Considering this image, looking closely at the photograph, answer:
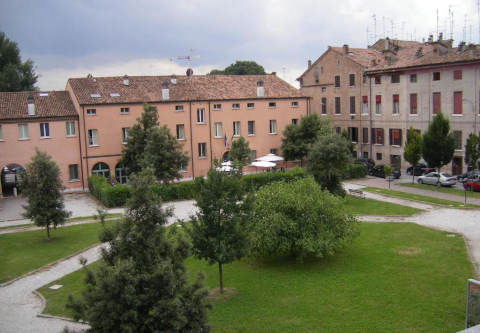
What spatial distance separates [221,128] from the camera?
49562 millimetres

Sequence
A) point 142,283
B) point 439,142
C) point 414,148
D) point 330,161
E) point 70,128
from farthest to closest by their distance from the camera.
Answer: point 70,128
point 414,148
point 439,142
point 330,161
point 142,283

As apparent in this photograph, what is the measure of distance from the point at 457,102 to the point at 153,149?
86.8 feet

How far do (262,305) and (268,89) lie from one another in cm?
3691

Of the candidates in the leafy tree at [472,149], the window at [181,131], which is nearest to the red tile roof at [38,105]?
the window at [181,131]

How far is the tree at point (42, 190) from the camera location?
2706 cm

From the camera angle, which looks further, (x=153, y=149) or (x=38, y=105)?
(x=38, y=105)

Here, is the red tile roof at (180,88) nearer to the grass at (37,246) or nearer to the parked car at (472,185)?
the grass at (37,246)

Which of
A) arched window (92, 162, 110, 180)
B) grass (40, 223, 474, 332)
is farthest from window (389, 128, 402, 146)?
arched window (92, 162, 110, 180)

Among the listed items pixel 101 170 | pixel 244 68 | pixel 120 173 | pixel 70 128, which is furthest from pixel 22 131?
pixel 244 68

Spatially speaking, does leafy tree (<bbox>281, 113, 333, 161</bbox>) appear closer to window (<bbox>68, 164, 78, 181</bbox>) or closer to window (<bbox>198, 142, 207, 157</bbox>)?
window (<bbox>198, 142, 207, 157</bbox>)

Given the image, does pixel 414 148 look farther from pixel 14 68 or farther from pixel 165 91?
pixel 14 68

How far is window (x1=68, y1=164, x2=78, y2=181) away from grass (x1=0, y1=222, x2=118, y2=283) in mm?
13425

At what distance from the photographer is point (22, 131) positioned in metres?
42.0

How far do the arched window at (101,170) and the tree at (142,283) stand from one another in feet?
113
